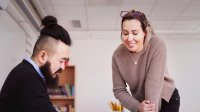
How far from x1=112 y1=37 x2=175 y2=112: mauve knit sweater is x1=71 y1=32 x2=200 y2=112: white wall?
11.9 feet

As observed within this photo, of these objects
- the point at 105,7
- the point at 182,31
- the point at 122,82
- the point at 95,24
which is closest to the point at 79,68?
the point at 95,24

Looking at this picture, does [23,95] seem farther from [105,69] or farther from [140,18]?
[105,69]

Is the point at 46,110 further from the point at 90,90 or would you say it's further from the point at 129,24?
the point at 90,90

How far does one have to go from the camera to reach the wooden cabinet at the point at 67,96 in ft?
16.0

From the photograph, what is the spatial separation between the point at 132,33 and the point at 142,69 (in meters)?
0.21

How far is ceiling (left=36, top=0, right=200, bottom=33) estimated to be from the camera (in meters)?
4.15

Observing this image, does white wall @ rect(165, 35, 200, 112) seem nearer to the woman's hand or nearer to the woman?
the woman

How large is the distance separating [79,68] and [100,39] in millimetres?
677

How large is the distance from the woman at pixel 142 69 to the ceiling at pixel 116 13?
2554 millimetres

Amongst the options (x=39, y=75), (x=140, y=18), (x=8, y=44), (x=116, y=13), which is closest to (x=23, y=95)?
(x=39, y=75)

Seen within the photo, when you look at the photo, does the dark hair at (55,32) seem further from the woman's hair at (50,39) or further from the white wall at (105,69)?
the white wall at (105,69)

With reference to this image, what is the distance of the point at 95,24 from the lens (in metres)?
5.11

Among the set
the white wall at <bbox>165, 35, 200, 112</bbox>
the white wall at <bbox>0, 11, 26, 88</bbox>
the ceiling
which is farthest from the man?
the white wall at <bbox>165, 35, 200, 112</bbox>

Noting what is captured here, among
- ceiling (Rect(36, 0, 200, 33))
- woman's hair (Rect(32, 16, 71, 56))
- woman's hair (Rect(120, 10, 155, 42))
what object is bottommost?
woman's hair (Rect(32, 16, 71, 56))
